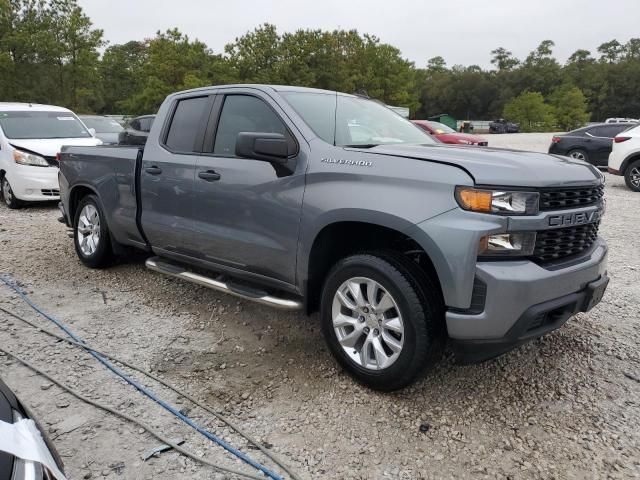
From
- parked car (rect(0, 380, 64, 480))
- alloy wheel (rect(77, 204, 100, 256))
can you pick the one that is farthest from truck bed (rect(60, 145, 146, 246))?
parked car (rect(0, 380, 64, 480))

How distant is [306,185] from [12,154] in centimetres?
751

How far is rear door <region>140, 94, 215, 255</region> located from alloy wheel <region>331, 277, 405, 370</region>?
5.07ft

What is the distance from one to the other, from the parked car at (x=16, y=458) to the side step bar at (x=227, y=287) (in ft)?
5.76

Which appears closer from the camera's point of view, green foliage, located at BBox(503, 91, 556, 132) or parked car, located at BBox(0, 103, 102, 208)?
parked car, located at BBox(0, 103, 102, 208)

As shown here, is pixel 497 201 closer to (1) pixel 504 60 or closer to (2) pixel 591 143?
(2) pixel 591 143

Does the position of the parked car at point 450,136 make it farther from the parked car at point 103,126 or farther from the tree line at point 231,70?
the parked car at point 103,126

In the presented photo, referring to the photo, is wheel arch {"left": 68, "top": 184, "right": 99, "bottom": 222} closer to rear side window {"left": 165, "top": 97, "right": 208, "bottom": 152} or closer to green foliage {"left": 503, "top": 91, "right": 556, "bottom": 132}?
rear side window {"left": 165, "top": 97, "right": 208, "bottom": 152}

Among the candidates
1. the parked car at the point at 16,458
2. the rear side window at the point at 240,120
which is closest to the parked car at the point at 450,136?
the rear side window at the point at 240,120

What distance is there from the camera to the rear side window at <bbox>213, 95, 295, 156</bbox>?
3.70 m

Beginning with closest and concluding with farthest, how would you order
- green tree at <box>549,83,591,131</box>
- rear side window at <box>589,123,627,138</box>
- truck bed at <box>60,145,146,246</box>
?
1. truck bed at <box>60,145,146,246</box>
2. rear side window at <box>589,123,627,138</box>
3. green tree at <box>549,83,591,131</box>

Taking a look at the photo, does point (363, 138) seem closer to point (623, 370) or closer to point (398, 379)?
point (398, 379)

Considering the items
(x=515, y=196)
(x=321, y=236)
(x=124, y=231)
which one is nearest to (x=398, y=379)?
(x=321, y=236)

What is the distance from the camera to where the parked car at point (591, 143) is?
13781 mm

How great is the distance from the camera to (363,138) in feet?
11.9
